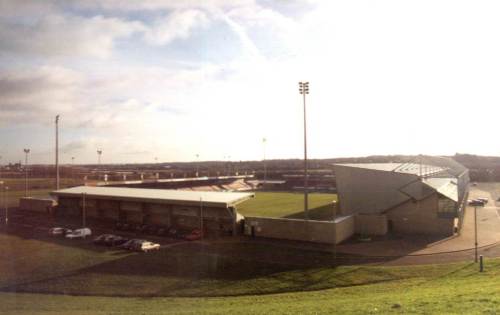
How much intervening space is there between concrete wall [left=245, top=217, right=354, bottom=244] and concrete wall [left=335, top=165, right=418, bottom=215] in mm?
4596

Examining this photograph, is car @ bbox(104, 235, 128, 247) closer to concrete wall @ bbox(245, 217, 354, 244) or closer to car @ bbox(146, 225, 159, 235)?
car @ bbox(146, 225, 159, 235)

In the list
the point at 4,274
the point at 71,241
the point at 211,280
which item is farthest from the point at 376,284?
the point at 71,241

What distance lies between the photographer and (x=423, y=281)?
24.5m

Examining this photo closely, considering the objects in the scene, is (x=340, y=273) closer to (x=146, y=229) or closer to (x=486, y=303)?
(x=486, y=303)

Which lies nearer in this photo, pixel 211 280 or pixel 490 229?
pixel 211 280

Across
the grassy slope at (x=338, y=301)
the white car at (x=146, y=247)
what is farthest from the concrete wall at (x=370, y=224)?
the white car at (x=146, y=247)

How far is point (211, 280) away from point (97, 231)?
21866 mm

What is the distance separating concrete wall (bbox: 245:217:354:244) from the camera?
36.3 m

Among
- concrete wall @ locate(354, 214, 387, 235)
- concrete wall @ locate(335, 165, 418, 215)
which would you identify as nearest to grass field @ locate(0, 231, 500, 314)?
concrete wall @ locate(354, 214, 387, 235)

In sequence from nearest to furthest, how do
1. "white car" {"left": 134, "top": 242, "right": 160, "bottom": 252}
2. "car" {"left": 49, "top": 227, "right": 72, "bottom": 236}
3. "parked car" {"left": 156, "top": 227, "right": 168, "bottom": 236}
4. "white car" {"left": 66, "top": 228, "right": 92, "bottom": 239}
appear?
"white car" {"left": 134, "top": 242, "right": 160, "bottom": 252} → "white car" {"left": 66, "top": 228, "right": 92, "bottom": 239} → "parked car" {"left": 156, "top": 227, "right": 168, "bottom": 236} → "car" {"left": 49, "top": 227, "right": 72, "bottom": 236}

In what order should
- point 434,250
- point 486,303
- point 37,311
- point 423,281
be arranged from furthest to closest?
point 434,250, point 423,281, point 37,311, point 486,303

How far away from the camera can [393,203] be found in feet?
143

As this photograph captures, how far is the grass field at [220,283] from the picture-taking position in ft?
58.6

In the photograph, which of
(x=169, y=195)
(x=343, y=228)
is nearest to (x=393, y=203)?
(x=343, y=228)
